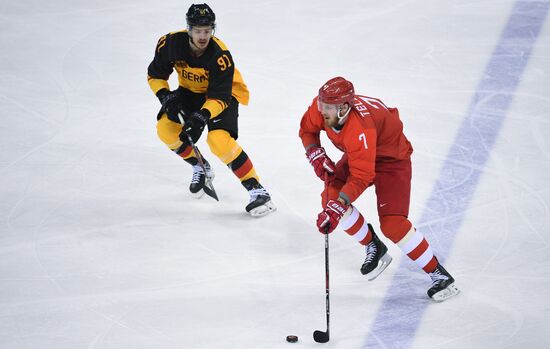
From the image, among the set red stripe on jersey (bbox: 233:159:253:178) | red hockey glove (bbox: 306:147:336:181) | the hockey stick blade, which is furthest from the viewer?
red stripe on jersey (bbox: 233:159:253:178)

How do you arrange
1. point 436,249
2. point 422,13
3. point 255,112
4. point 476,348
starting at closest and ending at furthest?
point 476,348 → point 436,249 → point 255,112 → point 422,13

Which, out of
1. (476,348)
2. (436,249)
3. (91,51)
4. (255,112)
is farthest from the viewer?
(91,51)

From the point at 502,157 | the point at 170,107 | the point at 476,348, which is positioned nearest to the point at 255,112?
the point at 170,107

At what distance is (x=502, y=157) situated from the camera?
15.6 feet

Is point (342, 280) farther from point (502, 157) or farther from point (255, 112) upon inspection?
point (255, 112)

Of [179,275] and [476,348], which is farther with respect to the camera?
[179,275]

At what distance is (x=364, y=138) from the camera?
3.40 m

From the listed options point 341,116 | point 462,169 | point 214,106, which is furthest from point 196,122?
point 462,169

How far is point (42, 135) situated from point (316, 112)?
2125 millimetres

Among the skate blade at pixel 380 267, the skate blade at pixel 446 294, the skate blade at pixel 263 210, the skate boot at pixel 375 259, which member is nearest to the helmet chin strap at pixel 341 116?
the skate boot at pixel 375 259

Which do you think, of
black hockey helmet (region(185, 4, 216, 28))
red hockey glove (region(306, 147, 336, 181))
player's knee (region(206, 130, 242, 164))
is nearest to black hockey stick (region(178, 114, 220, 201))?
player's knee (region(206, 130, 242, 164))

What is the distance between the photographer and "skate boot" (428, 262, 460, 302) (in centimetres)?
358

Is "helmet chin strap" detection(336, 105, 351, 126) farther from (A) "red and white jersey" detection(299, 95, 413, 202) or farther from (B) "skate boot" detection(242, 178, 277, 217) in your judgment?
(B) "skate boot" detection(242, 178, 277, 217)

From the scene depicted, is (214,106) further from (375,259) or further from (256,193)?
(375,259)
